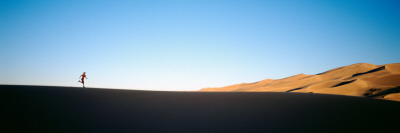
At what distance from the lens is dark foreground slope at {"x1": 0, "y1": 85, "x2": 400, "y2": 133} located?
108 inches

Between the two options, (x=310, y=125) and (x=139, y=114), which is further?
(x=139, y=114)

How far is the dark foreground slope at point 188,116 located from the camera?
2736 millimetres

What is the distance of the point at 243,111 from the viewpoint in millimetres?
3709

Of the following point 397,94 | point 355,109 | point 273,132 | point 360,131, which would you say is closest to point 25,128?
point 273,132

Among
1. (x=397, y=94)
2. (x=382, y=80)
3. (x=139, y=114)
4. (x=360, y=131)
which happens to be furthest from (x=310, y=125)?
(x=382, y=80)

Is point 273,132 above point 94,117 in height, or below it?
below

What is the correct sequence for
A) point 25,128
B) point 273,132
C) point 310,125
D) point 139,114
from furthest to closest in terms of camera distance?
point 139,114, point 310,125, point 273,132, point 25,128

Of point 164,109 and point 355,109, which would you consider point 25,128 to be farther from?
point 355,109

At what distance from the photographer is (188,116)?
3.37 metres

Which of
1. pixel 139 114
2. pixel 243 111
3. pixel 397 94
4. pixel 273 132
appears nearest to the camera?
pixel 273 132

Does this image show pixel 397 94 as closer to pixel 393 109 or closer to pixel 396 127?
pixel 393 109

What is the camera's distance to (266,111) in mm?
3729

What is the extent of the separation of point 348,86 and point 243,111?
12.9m

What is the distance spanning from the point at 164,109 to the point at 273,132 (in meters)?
1.87
